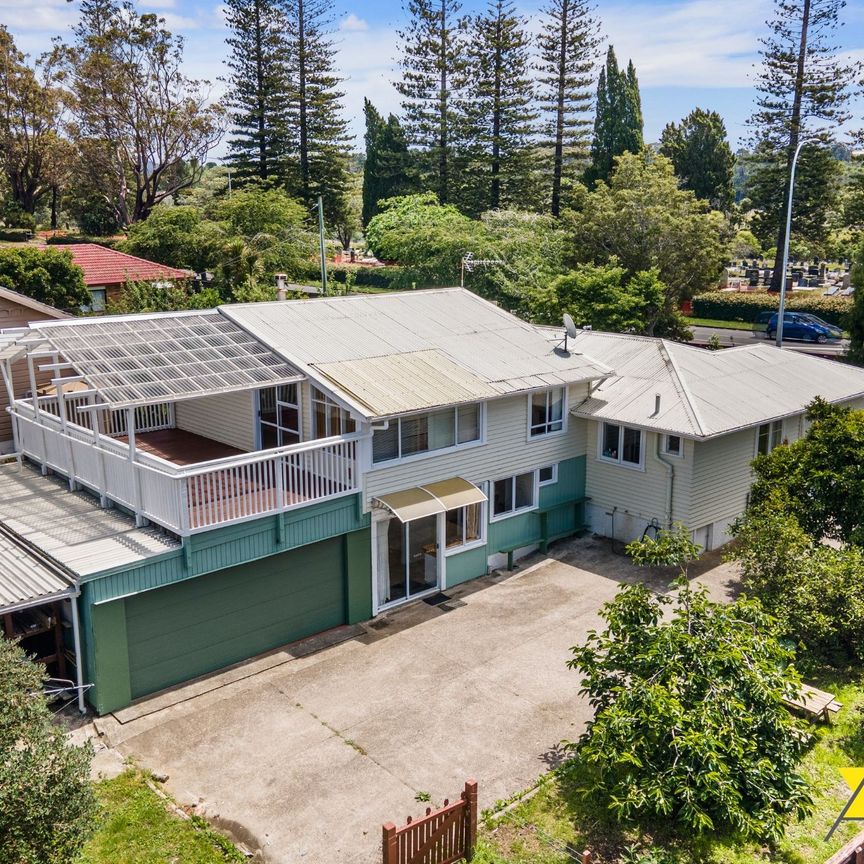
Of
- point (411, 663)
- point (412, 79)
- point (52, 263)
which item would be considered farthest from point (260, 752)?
point (412, 79)

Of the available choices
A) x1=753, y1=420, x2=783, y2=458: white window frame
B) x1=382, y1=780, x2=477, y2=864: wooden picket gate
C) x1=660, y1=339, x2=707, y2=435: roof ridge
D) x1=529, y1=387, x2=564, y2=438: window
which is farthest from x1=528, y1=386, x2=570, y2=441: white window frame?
x1=382, y1=780, x2=477, y2=864: wooden picket gate

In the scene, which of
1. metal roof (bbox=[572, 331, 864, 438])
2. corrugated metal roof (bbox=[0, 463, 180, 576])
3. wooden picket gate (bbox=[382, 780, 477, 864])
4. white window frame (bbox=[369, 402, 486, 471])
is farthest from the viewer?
metal roof (bbox=[572, 331, 864, 438])

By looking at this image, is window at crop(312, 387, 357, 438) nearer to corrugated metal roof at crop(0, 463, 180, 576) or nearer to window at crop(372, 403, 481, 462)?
window at crop(372, 403, 481, 462)

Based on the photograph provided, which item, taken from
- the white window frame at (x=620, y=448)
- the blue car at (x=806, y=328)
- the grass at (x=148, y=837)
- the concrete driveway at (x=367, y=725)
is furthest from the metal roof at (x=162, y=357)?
the blue car at (x=806, y=328)

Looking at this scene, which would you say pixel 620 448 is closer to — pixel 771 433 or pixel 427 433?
pixel 771 433

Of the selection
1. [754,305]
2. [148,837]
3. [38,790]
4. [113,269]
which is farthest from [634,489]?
[754,305]

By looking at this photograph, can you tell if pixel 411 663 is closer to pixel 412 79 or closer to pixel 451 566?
pixel 451 566
